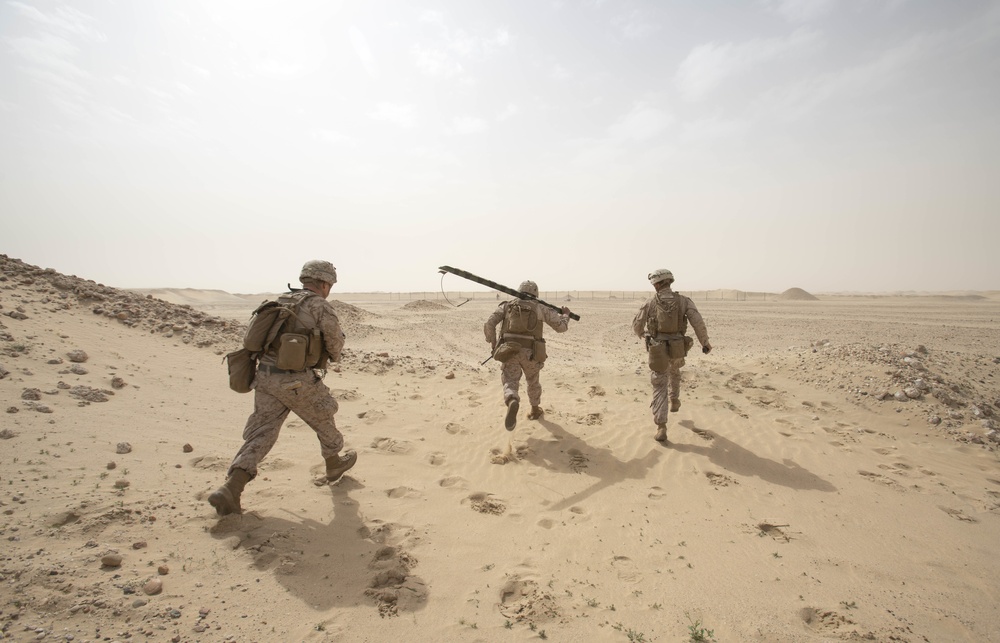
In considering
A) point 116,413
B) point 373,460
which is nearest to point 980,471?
point 373,460

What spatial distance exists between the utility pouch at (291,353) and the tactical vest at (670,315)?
459cm

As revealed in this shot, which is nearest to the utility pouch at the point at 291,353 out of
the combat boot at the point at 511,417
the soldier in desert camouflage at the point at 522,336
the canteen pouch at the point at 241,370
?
the canteen pouch at the point at 241,370

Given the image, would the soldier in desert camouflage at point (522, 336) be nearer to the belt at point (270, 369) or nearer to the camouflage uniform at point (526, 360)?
the camouflage uniform at point (526, 360)

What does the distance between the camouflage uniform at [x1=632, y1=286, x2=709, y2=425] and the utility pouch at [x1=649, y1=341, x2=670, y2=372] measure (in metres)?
0.07

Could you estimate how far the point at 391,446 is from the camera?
5.69 m

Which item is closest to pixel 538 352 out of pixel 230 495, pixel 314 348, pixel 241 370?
pixel 314 348

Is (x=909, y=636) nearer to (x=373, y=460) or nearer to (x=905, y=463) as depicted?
(x=905, y=463)

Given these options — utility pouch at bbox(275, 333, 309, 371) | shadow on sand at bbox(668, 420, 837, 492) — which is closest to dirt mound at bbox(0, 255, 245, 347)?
utility pouch at bbox(275, 333, 309, 371)

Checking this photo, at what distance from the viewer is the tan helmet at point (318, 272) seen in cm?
435

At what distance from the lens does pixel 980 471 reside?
18.1 ft

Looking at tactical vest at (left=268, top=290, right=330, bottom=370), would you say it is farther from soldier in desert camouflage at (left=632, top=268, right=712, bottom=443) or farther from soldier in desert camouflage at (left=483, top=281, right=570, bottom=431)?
soldier in desert camouflage at (left=632, top=268, right=712, bottom=443)

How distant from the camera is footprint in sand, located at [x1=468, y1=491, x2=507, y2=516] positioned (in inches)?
168

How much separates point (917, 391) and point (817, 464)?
3.27 m

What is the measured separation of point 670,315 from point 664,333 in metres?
0.30
